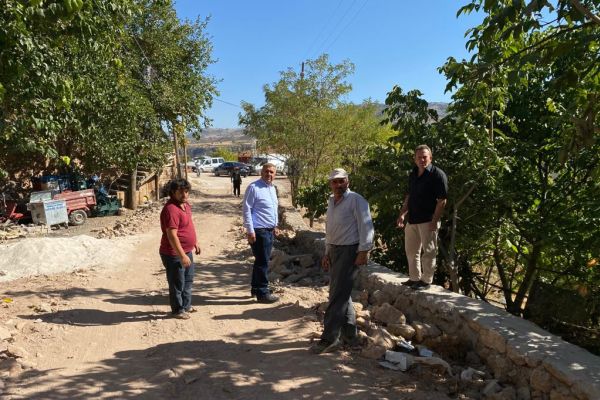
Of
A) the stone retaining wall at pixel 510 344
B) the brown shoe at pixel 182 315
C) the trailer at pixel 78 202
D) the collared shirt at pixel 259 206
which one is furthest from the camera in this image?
the trailer at pixel 78 202

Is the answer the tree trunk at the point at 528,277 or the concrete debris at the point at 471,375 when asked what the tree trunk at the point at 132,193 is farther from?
the concrete debris at the point at 471,375

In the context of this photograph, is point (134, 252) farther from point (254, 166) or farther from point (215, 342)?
point (254, 166)

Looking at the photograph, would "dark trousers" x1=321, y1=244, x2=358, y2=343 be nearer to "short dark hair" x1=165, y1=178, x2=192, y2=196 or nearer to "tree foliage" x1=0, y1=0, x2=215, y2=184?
"short dark hair" x1=165, y1=178, x2=192, y2=196

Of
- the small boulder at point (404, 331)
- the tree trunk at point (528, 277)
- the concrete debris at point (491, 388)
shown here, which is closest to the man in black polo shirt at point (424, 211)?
the small boulder at point (404, 331)

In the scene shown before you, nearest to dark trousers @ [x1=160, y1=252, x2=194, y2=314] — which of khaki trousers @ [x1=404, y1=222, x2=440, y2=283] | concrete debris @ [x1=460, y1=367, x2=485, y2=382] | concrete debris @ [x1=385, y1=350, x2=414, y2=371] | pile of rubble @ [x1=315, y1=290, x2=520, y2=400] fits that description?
pile of rubble @ [x1=315, y1=290, x2=520, y2=400]

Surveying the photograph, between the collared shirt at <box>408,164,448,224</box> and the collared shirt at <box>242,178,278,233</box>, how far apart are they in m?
1.67

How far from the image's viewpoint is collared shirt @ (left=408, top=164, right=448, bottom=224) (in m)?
4.94

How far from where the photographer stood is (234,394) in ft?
11.6

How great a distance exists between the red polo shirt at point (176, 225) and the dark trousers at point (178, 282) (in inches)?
3.9

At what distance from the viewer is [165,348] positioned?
441cm

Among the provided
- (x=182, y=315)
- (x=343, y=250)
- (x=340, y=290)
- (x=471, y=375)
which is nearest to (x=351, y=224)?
(x=343, y=250)

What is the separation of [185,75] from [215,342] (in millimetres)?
18436

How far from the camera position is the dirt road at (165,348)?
3590mm

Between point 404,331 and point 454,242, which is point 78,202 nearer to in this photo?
point 454,242
